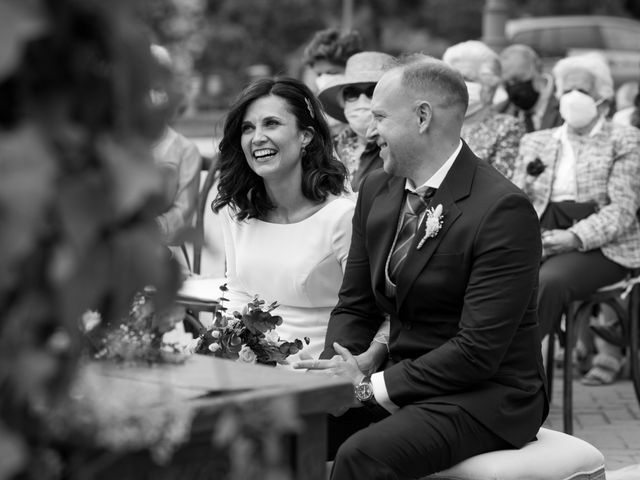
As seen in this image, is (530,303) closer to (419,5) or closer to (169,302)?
(169,302)

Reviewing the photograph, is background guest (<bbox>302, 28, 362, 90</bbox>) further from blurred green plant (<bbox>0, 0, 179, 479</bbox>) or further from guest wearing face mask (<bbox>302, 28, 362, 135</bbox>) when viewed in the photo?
blurred green plant (<bbox>0, 0, 179, 479</bbox>)

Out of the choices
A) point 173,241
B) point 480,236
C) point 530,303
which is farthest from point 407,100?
point 173,241

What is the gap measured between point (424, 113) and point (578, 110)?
254 cm

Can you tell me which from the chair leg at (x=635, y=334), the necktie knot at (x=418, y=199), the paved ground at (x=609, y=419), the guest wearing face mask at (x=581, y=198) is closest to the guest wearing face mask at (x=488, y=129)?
the guest wearing face mask at (x=581, y=198)

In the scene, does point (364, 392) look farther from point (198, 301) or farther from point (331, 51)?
point (331, 51)

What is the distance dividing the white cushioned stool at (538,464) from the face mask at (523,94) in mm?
4381

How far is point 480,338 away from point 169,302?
1913mm

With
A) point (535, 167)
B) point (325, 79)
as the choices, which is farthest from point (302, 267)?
point (325, 79)

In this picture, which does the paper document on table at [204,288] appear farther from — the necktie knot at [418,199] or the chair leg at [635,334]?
the chair leg at [635,334]

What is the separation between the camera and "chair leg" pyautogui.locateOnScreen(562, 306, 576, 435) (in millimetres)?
5336

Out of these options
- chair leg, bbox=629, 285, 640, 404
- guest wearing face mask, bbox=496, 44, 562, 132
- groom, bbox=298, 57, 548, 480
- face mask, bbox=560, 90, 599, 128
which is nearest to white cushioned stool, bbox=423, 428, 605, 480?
groom, bbox=298, 57, 548, 480

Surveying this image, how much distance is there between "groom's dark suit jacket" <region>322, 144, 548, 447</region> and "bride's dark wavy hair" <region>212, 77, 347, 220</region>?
37.9 inches

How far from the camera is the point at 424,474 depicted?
3.28m

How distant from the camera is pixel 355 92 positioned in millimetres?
6102
